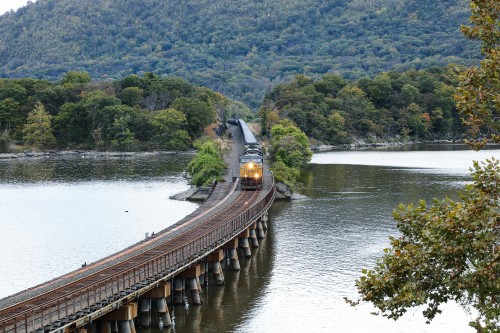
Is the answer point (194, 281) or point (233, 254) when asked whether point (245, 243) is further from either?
point (194, 281)

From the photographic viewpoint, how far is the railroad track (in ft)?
102

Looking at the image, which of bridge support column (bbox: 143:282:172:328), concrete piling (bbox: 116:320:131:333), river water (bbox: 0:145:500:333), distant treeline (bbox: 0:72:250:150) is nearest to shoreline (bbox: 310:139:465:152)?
distant treeline (bbox: 0:72:250:150)

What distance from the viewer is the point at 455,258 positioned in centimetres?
2114

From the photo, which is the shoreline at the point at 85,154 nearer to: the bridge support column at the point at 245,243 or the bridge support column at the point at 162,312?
the bridge support column at the point at 245,243

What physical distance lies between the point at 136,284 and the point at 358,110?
153506 millimetres

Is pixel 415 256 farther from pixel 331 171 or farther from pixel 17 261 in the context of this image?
pixel 331 171

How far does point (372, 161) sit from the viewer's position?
130 m

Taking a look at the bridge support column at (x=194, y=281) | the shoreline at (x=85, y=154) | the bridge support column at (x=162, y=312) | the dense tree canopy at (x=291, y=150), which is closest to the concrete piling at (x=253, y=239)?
the bridge support column at (x=194, y=281)

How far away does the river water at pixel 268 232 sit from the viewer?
41750 millimetres

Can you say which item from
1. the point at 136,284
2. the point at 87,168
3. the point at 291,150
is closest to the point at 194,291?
the point at 136,284

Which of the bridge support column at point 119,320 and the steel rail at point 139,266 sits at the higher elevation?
the steel rail at point 139,266

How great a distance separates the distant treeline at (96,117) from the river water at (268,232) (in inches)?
985

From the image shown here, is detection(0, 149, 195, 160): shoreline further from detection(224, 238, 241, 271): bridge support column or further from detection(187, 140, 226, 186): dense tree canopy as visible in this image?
detection(224, 238, 241, 271): bridge support column

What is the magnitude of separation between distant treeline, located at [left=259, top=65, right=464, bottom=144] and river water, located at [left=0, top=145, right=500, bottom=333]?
43357 millimetres
